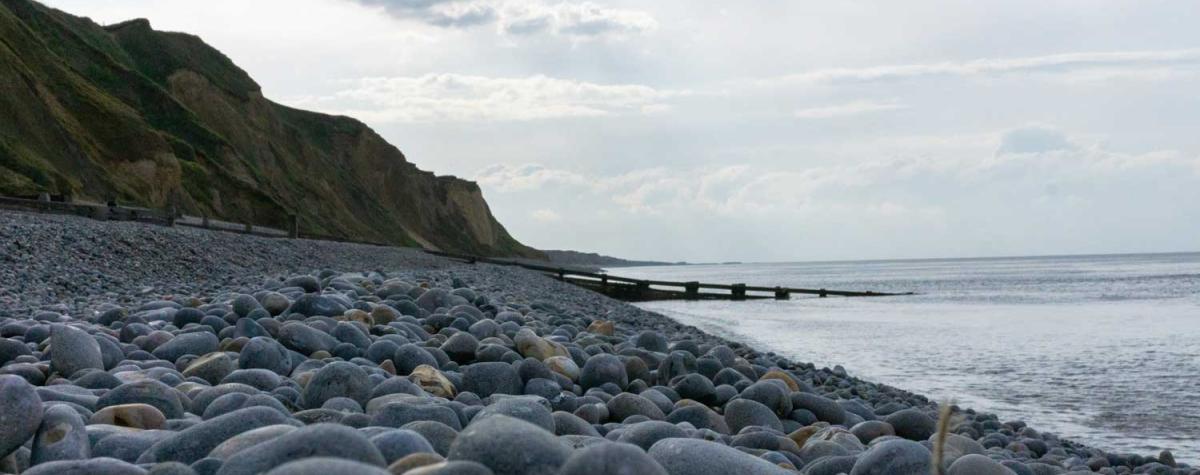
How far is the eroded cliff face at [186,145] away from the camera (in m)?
30.2

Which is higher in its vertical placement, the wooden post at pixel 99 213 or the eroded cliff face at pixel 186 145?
the eroded cliff face at pixel 186 145

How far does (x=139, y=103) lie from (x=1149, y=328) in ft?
125

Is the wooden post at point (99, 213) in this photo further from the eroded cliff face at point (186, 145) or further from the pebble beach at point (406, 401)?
the pebble beach at point (406, 401)

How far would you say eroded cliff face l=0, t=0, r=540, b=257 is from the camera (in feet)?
98.9

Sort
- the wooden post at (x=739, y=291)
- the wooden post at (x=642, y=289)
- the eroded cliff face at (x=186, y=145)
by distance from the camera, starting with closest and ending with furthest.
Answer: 1. the eroded cliff face at (x=186, y=145)
2. the wooden post at (x=739, y=291)
3. the wooden post at (x=642, y=289)

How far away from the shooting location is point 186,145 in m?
39.5

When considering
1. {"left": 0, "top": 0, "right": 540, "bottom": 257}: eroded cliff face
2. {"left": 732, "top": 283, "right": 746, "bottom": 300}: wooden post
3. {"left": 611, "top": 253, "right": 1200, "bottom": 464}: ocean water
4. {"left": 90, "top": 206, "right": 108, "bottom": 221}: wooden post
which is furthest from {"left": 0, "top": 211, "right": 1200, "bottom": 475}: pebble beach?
{"left": 732, "top": 283, "right": 746, "bottom": 300}: wooden post

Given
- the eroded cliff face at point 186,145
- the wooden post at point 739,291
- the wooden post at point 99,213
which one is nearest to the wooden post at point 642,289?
the wooden post at point 739,291

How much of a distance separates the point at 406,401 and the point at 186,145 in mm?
39597

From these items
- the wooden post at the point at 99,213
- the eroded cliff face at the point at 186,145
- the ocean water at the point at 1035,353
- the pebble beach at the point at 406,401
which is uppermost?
the eroded cliff face at the point at 186,145

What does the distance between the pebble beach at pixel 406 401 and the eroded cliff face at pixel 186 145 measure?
16827 mm

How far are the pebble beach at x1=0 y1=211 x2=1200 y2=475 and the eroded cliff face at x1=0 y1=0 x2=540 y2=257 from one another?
1683 centimetres

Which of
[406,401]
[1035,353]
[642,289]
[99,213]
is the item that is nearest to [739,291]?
[642,289]

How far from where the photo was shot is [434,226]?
2717 inches
